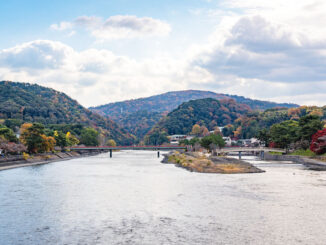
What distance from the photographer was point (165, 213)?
143 ft

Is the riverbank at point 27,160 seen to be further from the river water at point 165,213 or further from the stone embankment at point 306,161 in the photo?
the stone embankment at point 306,161

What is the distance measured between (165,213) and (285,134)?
379 feet

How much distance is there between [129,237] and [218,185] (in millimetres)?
32930

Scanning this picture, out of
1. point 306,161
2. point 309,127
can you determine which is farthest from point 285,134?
point 306,161

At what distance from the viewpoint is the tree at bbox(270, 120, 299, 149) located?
143 metres

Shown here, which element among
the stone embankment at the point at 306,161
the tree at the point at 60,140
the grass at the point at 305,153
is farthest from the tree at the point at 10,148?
the grass at the point at 305,153

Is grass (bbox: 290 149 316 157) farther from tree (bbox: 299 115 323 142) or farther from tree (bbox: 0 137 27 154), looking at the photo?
tree (bbox: 0 137 27 154)

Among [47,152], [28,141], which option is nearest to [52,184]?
[28,141]

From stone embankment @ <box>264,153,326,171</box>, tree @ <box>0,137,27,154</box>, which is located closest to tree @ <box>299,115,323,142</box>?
stone embankment @ <box>264,153,326,171</box>

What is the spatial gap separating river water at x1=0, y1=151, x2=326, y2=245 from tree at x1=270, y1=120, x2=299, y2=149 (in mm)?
77221

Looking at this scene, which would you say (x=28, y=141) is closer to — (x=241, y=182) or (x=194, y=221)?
(x=241, y=182)

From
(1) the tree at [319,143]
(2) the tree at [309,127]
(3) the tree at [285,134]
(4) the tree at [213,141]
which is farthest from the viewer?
(4) the tree at [213,141]

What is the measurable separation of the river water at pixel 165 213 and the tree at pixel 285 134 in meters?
77.2

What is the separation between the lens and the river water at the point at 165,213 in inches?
1337
